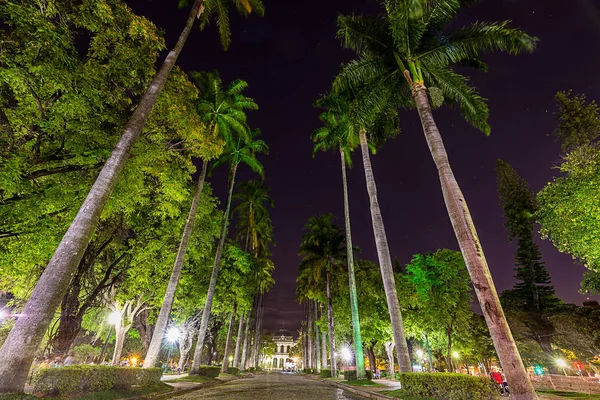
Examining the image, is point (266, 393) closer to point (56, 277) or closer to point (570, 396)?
point (56, 277)

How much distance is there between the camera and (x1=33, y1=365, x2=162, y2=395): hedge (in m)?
6.70

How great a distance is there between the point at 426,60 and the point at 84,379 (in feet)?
53.8

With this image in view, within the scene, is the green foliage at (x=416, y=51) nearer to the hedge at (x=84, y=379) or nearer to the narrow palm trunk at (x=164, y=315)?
the narrow palm trunk at (x=164, y=315)

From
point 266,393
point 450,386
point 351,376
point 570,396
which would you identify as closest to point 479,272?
point 450,386

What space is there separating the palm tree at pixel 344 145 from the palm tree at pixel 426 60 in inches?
274

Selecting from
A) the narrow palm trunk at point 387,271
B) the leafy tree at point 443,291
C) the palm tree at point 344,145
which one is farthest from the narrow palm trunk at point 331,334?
the narrow palm trunk at point 387,271

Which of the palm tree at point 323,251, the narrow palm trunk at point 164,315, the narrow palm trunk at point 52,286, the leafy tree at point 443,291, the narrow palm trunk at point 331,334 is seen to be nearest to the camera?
the narrow palm trunk at point 52,286

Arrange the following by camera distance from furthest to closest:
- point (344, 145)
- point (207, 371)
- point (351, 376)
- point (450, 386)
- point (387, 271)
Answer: point (344, 145) < point (351, 376) < point (207, 371) < point (387, 271) < point (450, 386)

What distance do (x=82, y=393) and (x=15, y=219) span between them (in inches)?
261

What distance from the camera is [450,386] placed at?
351 inches

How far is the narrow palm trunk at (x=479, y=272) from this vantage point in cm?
600

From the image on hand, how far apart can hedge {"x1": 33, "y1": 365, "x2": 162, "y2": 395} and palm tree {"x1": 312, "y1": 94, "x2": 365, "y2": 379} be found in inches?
589

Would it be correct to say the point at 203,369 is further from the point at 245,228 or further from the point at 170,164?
the point at 245,228

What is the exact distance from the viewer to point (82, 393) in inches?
291
